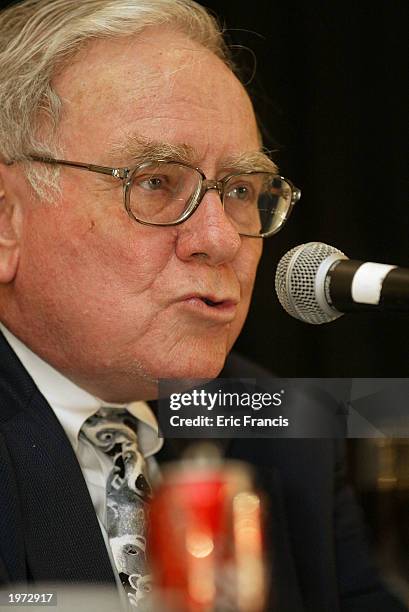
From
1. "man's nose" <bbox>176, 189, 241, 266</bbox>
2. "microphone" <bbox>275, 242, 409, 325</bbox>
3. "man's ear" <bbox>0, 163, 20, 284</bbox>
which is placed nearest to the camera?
"microphone" <bbox>275, 242, 409, 325</bbox>

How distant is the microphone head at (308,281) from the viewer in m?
1.03

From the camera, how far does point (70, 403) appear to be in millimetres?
1468

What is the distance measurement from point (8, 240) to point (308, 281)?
683mm

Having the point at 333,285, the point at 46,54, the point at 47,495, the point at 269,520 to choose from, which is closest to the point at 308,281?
the point at 333,285

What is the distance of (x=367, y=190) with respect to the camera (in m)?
1.64

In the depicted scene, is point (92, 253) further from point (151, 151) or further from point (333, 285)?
point (333, 285)

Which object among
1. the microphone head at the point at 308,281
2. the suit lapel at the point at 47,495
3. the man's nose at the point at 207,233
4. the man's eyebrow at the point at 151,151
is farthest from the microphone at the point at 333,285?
the suit lapel at the point at 47,495

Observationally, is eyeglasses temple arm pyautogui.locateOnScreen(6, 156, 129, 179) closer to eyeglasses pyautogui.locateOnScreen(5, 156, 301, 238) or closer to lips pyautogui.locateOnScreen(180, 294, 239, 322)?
eyeglasses pyautogui.locateOnScreen(5, 156, 301, 238)

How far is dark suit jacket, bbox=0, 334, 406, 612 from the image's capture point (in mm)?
1291

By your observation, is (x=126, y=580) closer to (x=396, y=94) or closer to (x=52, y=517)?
(x=52, y=517)

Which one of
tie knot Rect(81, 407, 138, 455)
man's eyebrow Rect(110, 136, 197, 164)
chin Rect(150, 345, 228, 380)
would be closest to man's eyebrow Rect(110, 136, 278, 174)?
man's eyebrow Rect(110, 136, 197, 164)

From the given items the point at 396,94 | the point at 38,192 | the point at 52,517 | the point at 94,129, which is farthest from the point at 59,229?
the point at 396,94

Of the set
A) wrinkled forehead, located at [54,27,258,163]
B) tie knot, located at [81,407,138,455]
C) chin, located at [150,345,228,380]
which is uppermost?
wrinkled forehead, located at [54,27,258,163]

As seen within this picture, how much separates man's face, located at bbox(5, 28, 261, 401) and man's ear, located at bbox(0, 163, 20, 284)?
18 mm
